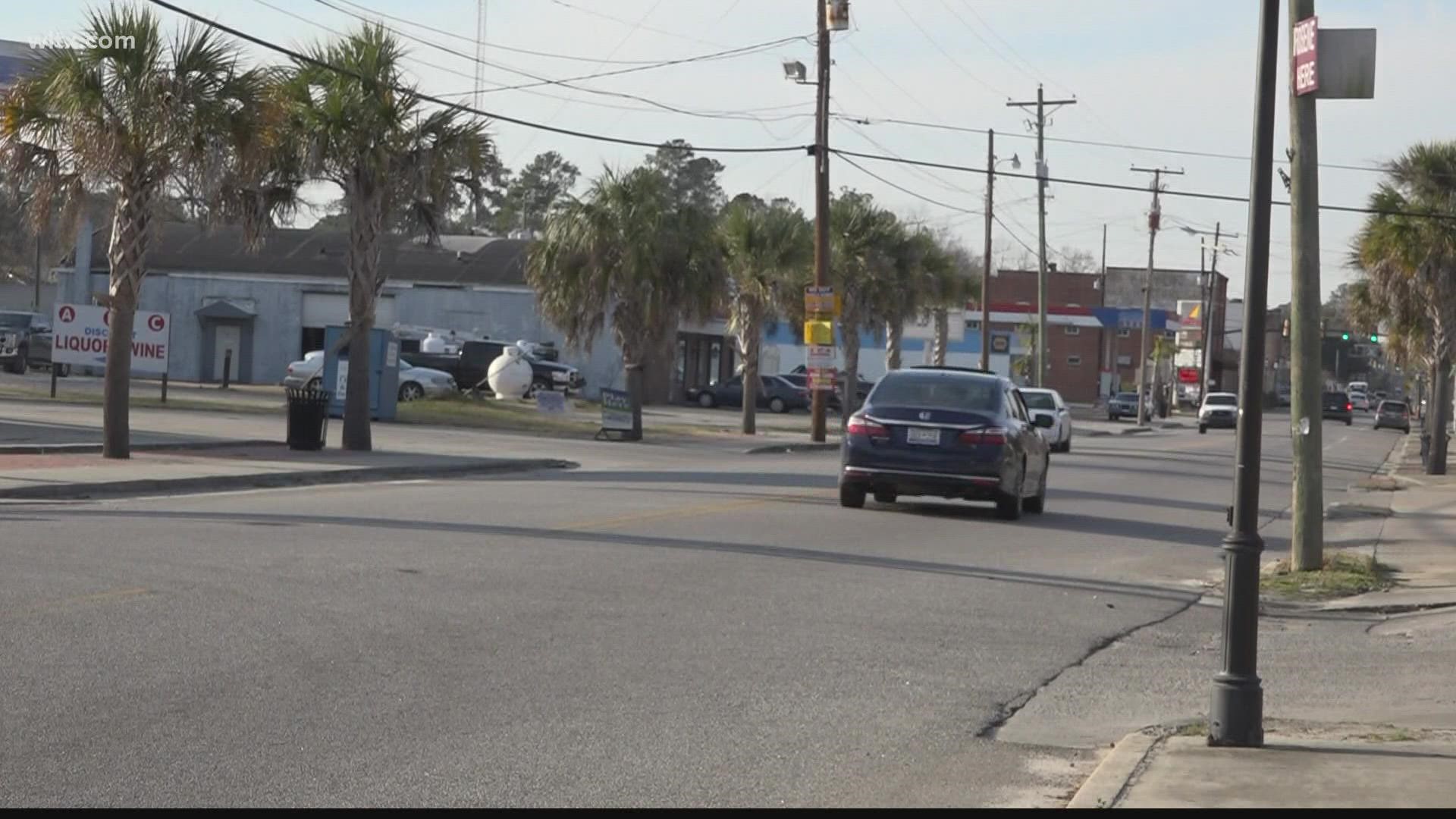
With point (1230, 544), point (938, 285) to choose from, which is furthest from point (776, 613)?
point (938, 285)

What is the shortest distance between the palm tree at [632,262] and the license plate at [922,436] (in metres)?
19.9

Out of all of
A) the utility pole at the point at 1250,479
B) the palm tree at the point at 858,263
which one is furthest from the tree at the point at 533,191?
the utility pole at the point at 1250,479

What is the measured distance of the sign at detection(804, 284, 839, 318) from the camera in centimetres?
4019

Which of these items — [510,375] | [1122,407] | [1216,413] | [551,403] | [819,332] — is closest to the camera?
[819,332]

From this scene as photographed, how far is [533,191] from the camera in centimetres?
13488

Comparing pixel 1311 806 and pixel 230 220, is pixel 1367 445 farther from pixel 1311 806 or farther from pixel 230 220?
pixel 1311 806

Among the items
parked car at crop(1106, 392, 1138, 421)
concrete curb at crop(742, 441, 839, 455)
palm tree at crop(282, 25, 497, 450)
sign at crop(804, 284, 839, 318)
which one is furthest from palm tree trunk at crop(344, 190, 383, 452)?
parked car at crop(1106, 392, 1138, 421)

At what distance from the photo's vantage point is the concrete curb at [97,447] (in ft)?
79.9

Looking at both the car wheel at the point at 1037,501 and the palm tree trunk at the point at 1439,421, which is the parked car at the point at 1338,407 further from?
the car wheel at the point at 1037,501

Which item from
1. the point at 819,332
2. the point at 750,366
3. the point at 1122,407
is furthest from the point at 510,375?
the point at 1122,407

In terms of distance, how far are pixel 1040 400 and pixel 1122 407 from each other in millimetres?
39346

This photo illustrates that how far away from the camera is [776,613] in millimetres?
12016

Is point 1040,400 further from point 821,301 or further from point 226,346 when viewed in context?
point 226,346

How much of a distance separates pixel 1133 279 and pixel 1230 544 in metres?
147
